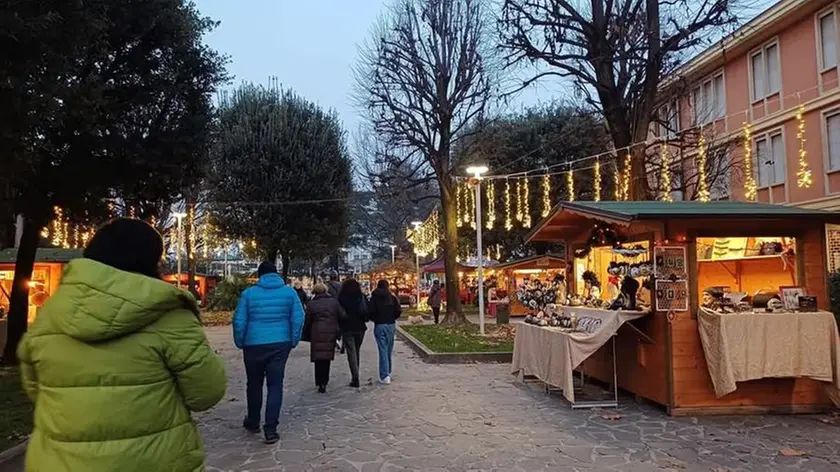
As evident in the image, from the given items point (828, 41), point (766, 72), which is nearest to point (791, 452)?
point (828, 41)

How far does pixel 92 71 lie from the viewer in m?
10.6

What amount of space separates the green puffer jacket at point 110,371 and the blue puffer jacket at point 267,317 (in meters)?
4.16

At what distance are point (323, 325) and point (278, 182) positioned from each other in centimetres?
2231

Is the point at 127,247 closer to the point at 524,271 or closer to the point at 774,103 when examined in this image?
the point at 774,103

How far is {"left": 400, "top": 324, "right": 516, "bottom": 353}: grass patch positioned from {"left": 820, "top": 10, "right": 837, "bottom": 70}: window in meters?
13.0

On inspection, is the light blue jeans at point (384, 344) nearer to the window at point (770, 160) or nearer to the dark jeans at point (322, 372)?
the dark jeans at point (322, 372)

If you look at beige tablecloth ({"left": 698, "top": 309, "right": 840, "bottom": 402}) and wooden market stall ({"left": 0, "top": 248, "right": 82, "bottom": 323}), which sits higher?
wooden market stall ({"left": 0, "top": 248, "right": 82, "bottom": 323})

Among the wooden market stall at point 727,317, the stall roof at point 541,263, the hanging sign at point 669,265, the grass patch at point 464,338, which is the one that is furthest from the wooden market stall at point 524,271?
the hanging sign at point 669,265

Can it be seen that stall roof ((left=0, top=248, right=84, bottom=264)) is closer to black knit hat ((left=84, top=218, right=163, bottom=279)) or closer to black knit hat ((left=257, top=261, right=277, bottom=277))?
black knit hat ((left=257, top=261, right=277, bottom=277))

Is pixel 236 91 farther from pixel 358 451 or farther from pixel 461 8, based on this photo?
pixel 358 451

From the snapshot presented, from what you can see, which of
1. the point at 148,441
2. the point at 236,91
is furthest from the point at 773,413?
the point at 236,91

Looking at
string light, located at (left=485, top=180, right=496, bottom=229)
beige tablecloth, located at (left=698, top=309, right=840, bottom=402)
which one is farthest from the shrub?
beige tablecloth, located at (left=698, top=309, right=840, bottom=402)

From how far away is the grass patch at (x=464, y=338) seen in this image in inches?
578

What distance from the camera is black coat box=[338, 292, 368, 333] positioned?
10.2 m
